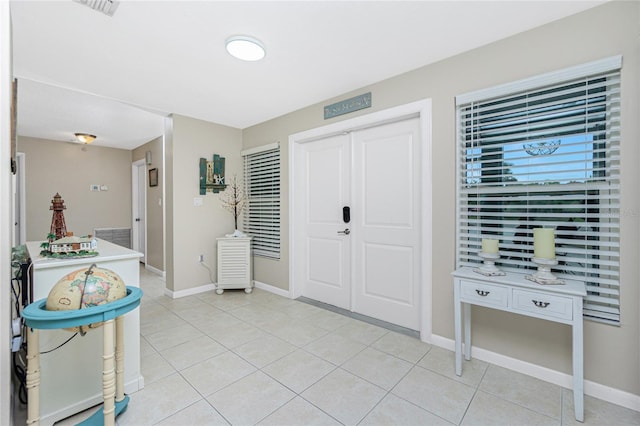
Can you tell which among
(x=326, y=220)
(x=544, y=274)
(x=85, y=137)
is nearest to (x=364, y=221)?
(x=326, y=220)

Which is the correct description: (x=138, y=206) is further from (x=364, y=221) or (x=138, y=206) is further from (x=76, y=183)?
(x=364, y=221)

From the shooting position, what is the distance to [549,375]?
6.33 ft

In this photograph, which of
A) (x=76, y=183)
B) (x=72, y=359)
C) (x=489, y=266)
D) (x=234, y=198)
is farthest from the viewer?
(x=76, y=183)

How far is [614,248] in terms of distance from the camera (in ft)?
5.71

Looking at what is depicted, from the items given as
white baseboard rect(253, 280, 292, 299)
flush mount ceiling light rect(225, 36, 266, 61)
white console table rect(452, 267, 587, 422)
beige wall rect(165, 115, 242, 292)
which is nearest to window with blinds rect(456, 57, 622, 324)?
white console table rect(452, 267, 587, 422)

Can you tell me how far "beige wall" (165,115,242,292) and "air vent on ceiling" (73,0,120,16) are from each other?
81.5 inches

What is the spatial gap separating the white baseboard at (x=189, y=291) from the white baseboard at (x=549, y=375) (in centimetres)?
303

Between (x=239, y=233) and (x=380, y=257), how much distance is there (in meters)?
2.15

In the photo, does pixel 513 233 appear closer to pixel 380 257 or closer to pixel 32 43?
pixel 380 257

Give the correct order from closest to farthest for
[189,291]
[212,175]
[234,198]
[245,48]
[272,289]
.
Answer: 1. [245,48]
2. [189,291]
3. [272,289]
4. [212,175]
5. [234,198]

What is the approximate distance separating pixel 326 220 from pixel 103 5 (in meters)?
2.63

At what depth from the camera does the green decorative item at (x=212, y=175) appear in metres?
Answer: 4.03

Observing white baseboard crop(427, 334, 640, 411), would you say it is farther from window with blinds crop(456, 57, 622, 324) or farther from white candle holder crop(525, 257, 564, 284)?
white candle holder crop(525, 257, 564, 284)

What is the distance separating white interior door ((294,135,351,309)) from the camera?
3.32 metres
